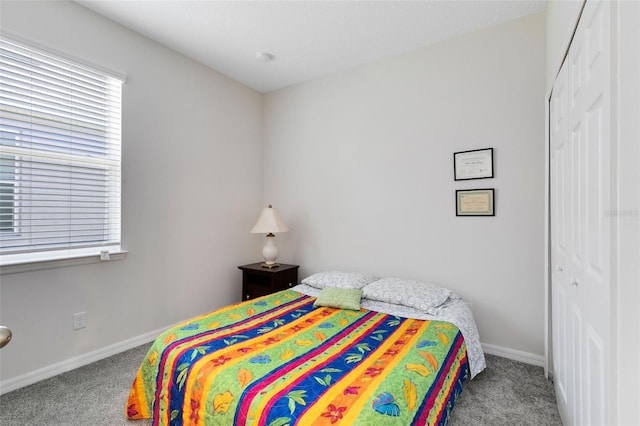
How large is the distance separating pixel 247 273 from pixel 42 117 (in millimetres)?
2091

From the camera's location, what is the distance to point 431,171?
9.02ft

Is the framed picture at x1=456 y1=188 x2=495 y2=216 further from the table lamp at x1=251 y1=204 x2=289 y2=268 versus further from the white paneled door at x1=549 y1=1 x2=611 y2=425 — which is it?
the table lamp at x1=251 y1=204 x2=289 y2=268

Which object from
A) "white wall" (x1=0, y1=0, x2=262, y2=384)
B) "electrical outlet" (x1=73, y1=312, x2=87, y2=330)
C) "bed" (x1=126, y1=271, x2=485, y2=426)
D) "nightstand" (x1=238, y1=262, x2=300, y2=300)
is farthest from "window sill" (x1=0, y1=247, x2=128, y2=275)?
"nightstand" (x1=238, y1=262, x2=300, y2=300)

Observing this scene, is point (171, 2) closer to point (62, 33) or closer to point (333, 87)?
point (62, 33)

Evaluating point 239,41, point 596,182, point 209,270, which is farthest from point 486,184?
point 209,270

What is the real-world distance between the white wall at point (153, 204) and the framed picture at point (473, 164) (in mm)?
2253

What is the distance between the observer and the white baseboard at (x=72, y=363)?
1972 millimetres

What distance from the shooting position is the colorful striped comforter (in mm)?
1196

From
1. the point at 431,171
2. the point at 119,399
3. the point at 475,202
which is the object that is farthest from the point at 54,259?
the point at 475,202

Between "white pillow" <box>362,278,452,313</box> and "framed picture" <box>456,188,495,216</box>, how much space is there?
2.20ft

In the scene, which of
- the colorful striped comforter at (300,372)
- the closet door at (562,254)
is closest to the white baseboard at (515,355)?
the closet door at (562,254)

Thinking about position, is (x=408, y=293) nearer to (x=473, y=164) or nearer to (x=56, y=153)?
(x=473, y=164)

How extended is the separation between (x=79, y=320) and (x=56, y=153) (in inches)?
47.5

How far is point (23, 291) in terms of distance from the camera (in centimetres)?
202
